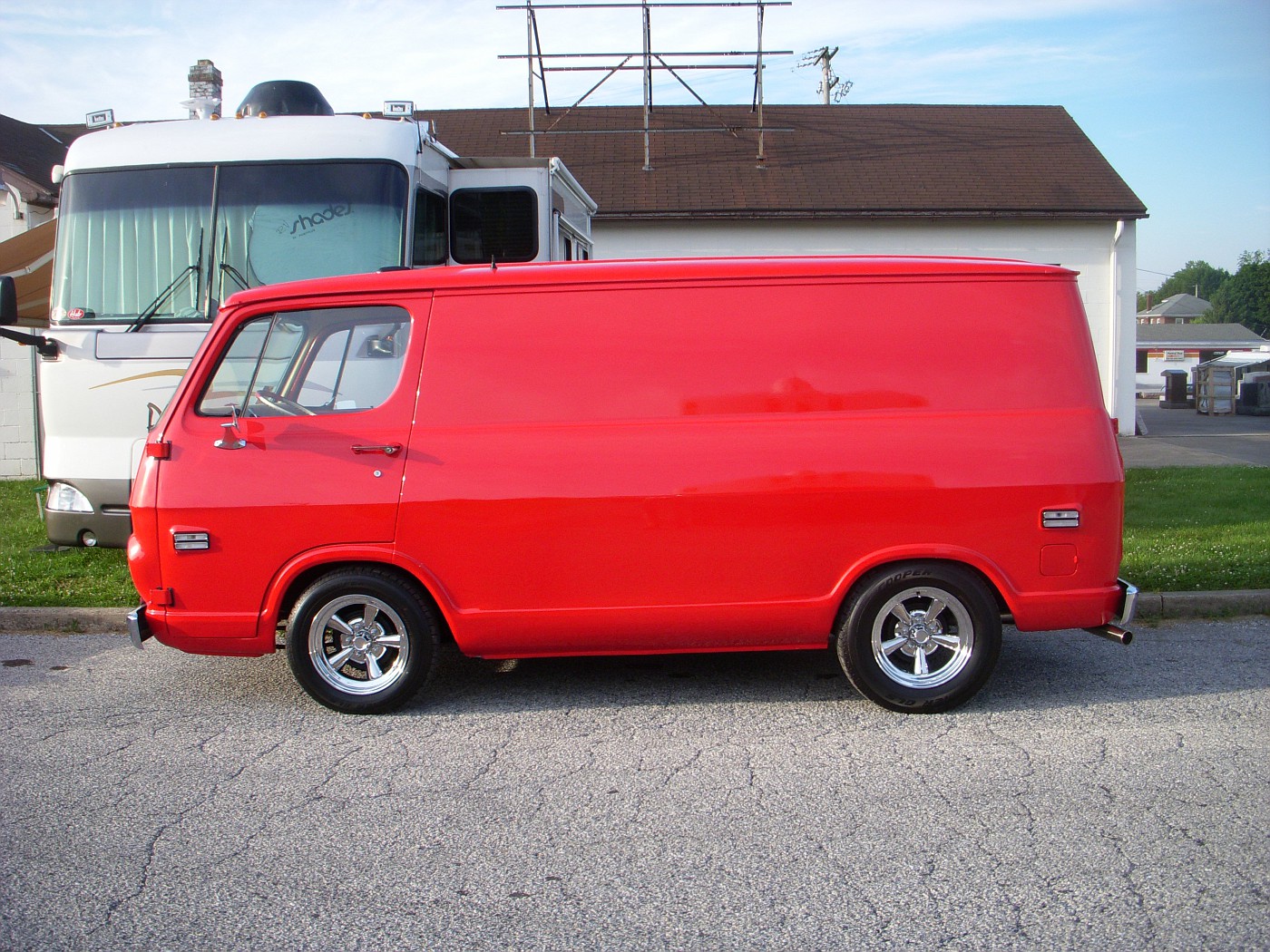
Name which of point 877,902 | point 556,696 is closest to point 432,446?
point 556,696

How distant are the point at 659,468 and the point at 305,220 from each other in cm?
364

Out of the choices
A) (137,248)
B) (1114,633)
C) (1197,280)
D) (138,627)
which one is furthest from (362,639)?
(1197,280)

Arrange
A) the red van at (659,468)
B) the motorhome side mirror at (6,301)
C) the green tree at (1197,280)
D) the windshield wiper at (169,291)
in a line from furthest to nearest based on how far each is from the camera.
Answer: the green tree at (1197,280), the windshield wiper at (169,291), the motorhome side mirror at (6,301), the red van at (659,468)

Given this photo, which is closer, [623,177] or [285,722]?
[285,722]

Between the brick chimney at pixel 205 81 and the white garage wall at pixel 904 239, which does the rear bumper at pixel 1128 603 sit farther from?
the white garage wall at pixel 904 239

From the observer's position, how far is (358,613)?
205 inches

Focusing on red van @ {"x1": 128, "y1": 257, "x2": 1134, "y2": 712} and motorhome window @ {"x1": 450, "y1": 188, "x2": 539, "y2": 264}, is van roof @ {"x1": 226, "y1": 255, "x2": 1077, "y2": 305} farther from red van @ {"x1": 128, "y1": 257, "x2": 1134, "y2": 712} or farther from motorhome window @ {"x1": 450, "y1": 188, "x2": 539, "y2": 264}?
motorhome window @ {"x1": 450, "y1": 188, "x2": 539, "y2": 264}

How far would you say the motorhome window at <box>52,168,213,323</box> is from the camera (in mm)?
7188

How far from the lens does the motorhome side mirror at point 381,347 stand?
508 centimetres

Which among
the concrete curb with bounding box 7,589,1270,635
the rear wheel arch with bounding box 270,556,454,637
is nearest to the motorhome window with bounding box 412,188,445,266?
the rear wheel arch with bounding box 270,556,454,637

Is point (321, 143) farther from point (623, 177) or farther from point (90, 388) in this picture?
point (623, 177)

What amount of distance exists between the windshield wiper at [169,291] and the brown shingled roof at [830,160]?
11.7m

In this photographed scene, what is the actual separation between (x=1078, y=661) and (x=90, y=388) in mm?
6325

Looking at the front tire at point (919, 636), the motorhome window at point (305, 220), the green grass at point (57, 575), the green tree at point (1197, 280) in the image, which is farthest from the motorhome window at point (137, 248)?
the green tree at point (1197, 280)
